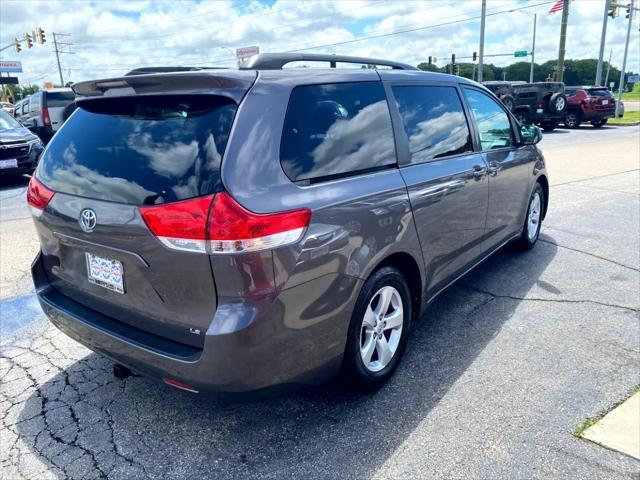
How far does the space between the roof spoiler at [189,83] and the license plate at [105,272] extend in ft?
2.73

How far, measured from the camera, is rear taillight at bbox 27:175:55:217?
272 cm

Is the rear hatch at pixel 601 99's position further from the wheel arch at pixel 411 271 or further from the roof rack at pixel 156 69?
the roof rack at pixel 156 69

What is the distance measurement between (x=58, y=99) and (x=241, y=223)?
53.5 ft

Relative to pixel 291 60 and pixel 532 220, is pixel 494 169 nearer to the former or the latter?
pixel 532 220

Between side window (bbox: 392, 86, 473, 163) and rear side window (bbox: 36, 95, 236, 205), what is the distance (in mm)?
1380

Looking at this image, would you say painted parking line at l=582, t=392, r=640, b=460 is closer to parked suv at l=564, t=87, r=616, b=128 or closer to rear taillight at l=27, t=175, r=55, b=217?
rear taillight at l=27, t=175, r=55, b=217

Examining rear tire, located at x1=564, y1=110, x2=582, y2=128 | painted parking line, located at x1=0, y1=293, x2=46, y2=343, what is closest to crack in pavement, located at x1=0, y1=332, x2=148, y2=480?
painted parking line, located at x1=0, y1=293, x2=46, y2=343

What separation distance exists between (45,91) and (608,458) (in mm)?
17302

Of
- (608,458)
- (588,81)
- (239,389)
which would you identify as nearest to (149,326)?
(239,389)

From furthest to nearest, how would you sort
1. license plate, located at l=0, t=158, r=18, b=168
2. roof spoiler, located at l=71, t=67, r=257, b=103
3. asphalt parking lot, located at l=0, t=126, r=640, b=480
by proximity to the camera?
license plate, located at l=0, t=158, r=18, b=168 < asphalt parking lot, located at l=0, t=126, r=640, b=480 < roof spoiler, located at l=71, t=67, r=257, b=103

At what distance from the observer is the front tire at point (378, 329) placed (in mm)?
2656

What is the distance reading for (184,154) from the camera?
2.19 metres

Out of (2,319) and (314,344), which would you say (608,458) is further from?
(2,319)

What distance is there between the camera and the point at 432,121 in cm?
346
